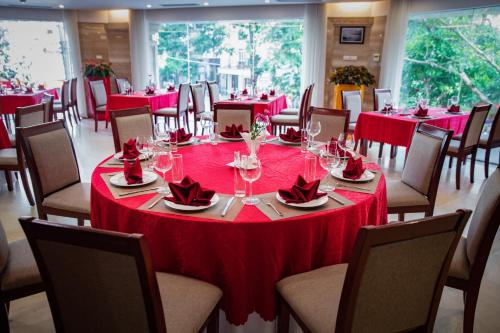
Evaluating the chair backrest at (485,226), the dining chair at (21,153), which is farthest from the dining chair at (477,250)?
the dining chair at (21,153)

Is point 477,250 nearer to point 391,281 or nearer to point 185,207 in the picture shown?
point 391,281

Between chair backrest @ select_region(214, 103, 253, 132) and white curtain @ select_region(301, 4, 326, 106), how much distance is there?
16.0 ft

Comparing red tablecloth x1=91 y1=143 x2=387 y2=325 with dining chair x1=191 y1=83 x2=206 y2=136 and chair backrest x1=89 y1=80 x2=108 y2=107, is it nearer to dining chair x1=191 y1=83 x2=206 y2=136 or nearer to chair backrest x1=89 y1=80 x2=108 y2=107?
dining chair x1=191 y1=83 x2=206 y2=136

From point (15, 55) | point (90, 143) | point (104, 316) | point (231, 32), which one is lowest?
point (90, 143)

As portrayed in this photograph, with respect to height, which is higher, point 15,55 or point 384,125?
point 15,55

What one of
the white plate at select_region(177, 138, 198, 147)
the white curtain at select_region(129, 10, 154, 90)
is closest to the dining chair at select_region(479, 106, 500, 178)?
the white plate at select_region(177, 138, 198, 147)

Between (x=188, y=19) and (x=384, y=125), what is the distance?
19.4ft

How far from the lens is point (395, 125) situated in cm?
463

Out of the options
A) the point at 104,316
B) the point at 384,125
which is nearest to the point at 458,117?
the point at 384,125

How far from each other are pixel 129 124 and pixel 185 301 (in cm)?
206

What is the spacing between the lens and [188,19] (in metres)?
8.77

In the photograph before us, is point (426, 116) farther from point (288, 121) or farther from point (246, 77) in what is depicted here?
point (246, 77)

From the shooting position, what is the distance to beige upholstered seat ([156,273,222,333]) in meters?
1.41

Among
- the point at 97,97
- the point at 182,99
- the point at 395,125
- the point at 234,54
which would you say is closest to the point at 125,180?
the point at 395,125
